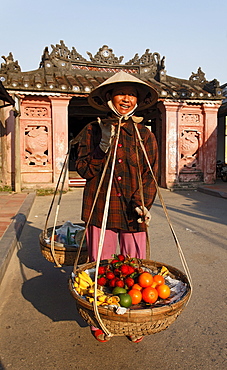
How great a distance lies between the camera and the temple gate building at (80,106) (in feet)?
31.7

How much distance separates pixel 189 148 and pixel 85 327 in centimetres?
928

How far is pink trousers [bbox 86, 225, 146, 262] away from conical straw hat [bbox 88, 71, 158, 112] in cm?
98

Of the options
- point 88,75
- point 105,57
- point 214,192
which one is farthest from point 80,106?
point 214,192

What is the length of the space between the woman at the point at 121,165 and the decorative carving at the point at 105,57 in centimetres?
967

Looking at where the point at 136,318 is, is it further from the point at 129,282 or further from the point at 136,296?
the point at 129,282

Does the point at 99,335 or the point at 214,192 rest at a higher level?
the point at 214,192

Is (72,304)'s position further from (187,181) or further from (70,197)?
(187,181)

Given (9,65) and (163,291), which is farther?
(9,65)

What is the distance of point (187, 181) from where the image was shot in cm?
1091

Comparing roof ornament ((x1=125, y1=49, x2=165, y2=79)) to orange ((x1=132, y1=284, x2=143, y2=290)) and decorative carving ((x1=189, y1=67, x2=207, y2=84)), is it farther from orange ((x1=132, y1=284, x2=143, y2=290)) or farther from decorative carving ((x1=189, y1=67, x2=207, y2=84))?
orange ((x1=132, y1=284, x2=143, y2=290))

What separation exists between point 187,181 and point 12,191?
5.98 metres

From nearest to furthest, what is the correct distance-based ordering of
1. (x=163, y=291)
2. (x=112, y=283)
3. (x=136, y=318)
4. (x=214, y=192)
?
1. (x=136, y=318)
2. (x=163, y=291)
3. (x=112, y=283)
4. (x=214, y=192)

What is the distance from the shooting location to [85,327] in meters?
2.36

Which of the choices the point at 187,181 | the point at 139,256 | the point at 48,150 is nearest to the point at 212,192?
the point at 187,181
